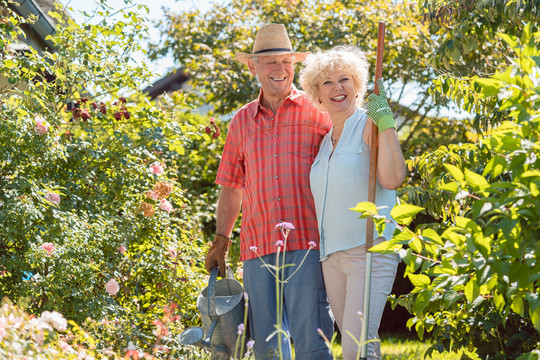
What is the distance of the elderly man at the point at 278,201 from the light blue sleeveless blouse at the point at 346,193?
20 centimetres

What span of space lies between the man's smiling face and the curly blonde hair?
0.17m

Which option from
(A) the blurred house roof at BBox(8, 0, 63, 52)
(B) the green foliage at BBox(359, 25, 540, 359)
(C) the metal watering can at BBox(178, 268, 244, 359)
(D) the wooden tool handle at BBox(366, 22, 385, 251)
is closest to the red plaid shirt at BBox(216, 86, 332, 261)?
(C) the metal watering can at BBox(178, 268, 244, 359)

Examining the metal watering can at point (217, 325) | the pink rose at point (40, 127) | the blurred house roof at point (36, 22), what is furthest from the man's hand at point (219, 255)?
the blurred house roof at point (36, 22)

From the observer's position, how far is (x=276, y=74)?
3.27 meters

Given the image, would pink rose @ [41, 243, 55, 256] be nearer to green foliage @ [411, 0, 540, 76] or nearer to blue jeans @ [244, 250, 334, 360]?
blue jeans @ [244, 250, 334, 360]

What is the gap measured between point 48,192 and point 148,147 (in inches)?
44.7

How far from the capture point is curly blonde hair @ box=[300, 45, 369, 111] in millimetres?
2947

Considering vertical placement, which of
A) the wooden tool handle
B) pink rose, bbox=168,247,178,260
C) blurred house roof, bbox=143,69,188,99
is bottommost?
pink rose, bbox=168,247,178,260

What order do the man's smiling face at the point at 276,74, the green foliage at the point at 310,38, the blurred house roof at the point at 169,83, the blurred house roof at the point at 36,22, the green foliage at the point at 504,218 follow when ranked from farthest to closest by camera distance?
the blurred house roof at the point at 169,83, the green foliage at the point at 310,38, the blurred house roof at the point at 36,22, the man's smiling face at the point at 276,74, the green foliage at the point at 504,218

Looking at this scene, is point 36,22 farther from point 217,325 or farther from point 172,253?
point 217,325

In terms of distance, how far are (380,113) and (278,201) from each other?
2.42 ft

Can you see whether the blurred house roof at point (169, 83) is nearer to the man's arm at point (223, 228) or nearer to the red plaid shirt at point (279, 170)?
the man's arm at point (223, 228)

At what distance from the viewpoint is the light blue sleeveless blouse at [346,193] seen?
276cm

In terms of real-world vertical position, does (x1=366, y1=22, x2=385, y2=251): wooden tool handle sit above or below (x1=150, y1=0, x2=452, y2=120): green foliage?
below
